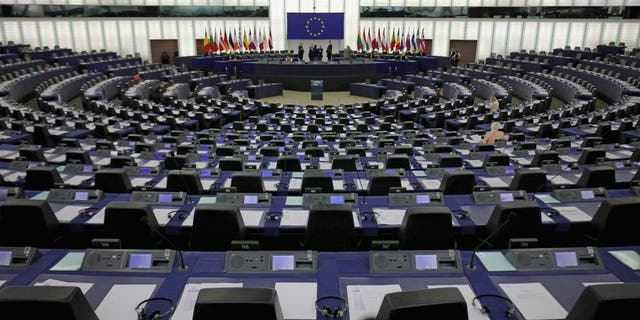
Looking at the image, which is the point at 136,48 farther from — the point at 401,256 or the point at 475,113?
the point at 401,256

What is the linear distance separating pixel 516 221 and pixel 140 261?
12.2 feet

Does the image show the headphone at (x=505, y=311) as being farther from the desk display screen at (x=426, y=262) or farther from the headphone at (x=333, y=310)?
the headphone at (x=333, y=310)

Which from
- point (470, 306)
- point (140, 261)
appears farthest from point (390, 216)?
point (140, 261)

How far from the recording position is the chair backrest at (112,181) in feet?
20.2

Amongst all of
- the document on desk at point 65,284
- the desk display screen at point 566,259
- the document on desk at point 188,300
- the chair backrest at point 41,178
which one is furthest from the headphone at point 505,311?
the chair backrest at point 41,178

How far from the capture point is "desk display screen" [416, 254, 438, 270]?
11.9 ft

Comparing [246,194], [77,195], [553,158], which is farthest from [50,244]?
[553,158]

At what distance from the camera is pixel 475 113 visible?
1616 centimetres

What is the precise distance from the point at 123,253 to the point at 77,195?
2472mm

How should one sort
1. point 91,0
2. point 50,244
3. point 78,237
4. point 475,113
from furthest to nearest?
point 91,0 < point 475,113 < point 78,237 < point 50,244

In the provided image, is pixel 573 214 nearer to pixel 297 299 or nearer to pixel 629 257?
pixel 629 257

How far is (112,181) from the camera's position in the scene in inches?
243

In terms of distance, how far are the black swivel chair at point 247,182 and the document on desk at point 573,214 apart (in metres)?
3.83

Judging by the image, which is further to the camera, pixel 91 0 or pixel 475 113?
pixel 91 0
